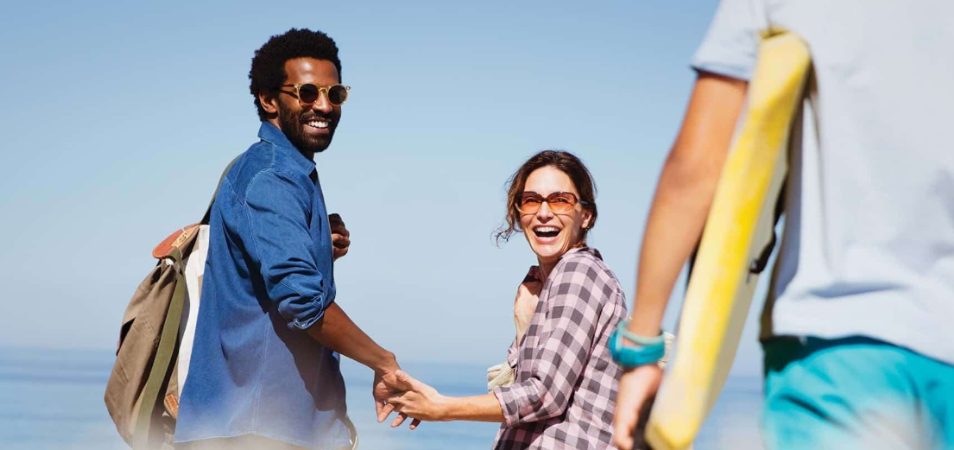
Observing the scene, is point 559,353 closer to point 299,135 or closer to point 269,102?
point 299,135

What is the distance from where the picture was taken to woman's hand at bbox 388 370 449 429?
13.6 ft

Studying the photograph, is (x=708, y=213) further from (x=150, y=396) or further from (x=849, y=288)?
(x=150, y=396)

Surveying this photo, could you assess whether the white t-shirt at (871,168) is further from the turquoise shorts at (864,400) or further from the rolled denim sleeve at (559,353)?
the rolled denim sleeve at (559,353)

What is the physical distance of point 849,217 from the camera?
1.87m

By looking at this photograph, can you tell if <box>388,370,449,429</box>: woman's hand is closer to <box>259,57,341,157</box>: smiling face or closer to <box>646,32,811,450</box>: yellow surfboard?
<box>259,57,341,157</box>: smiling face

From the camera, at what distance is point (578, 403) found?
3670 mm

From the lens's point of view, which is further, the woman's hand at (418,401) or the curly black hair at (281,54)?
the curly black hair at (281,54)

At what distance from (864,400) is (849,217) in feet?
0.94

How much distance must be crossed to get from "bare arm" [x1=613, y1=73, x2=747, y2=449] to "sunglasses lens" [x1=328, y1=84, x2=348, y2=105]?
2.63 metres

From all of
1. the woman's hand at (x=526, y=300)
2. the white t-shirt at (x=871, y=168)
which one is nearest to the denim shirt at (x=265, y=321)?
the woman's hand at (x=526, y=300)

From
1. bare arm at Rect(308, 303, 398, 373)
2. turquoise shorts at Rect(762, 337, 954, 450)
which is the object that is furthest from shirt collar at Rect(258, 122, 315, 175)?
turquoise shorts at Rect(762, 337, 954, 450)

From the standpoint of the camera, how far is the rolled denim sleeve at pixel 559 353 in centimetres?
359

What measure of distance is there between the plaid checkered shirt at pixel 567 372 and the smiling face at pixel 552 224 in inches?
13.6

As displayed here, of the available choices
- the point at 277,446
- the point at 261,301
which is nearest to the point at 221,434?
the point at 277,446
